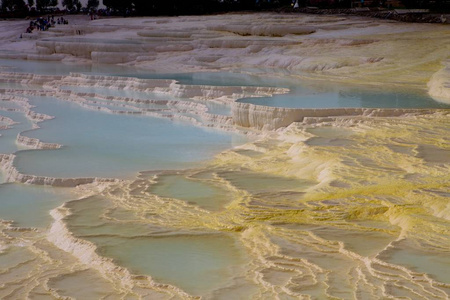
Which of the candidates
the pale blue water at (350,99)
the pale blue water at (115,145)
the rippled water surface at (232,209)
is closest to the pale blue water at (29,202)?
the rippled water surface at (232,209)

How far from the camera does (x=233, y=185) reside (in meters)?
5.52

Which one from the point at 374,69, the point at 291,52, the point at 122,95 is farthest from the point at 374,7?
the point at 122,95

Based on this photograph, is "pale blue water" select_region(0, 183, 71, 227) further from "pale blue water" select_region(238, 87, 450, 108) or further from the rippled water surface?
"pale blue water" select_region(238, 87, 450, 108)

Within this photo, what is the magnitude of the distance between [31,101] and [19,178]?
18.4 feet

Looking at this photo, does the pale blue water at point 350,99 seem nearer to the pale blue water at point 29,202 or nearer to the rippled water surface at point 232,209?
the rippled water surface at point 232,209

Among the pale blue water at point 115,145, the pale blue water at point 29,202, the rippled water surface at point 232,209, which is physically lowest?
the pale blue water at point 115,145

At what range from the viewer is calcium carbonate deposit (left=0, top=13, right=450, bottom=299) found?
376 centimetres

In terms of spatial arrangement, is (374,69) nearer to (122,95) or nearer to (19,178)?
(122,95)

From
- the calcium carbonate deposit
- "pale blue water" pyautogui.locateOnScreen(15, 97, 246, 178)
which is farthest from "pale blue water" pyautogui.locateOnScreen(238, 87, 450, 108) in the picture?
"pale blue water" pyautogui.locateOnScreen(15, 97, 246, 178)

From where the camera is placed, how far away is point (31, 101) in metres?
11.5

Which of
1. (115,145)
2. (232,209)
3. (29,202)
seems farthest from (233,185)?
(115,145)

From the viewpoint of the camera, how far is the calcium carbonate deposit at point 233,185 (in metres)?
3.76

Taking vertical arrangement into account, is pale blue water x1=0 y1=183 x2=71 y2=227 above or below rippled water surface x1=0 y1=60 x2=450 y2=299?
below

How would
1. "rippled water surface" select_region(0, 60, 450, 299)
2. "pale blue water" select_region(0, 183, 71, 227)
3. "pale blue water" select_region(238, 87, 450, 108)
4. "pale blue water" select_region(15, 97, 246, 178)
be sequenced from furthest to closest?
1. "pale blue water" select_region(238, 87, 450, 108)
2. "pale blue water" select_region(15, 97, 246, 178)
3. "pale blue water" select_region(0, 183, 71, 227)
4. "rippled water surface" select_region(0, 60, 450, 299)
